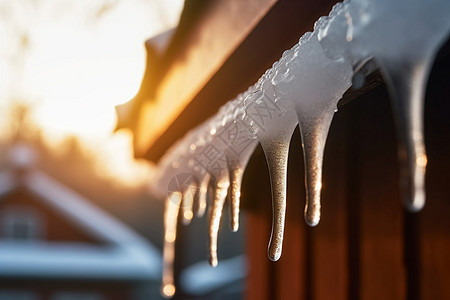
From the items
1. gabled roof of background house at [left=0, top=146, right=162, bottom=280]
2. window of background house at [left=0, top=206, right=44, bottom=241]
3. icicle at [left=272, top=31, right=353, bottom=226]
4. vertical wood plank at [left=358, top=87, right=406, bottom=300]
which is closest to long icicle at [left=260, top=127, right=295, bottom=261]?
icicle at [left=272, top=31, right=353, bottom=226]

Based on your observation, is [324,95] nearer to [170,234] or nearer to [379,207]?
[379,207]

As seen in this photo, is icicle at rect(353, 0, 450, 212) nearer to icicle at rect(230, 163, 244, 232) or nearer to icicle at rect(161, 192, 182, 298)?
icicle at rect(230, 163, 244, 232)

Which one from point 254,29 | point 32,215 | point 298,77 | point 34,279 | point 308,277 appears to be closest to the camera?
point 298,77

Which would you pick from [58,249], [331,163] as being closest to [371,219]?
[331,163]

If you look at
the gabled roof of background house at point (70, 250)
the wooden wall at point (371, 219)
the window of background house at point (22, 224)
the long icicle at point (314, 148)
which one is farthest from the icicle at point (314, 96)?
the window of background house at point (22, 224)

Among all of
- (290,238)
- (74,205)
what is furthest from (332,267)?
(74,205)

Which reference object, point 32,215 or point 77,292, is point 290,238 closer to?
point 77,292
